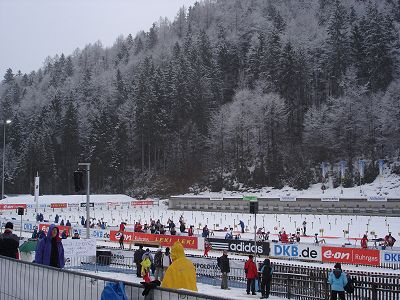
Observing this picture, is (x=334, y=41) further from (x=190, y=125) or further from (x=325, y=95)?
(x=190, y=125)

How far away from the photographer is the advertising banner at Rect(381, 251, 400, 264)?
2333 centimetres

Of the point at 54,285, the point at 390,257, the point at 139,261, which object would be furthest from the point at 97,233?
the point at 54,285

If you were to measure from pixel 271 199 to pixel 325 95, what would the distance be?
47.2 metres

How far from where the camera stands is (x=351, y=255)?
24.6 meters

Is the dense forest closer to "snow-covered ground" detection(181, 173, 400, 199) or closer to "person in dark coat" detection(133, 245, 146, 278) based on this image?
"snow-covered ground" detection(181, 173, 400, 199)

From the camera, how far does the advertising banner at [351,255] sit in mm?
24000

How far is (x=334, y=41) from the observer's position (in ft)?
331

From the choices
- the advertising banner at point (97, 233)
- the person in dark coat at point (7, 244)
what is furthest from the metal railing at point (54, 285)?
the advertising banner at point (97, 233)

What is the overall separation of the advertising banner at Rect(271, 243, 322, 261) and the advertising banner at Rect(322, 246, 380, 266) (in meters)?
0.40

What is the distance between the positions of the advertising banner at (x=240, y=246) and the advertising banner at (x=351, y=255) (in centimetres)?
315

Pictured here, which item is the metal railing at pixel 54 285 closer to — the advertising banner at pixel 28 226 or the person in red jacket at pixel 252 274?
the person in red jacket at pixel 252 274

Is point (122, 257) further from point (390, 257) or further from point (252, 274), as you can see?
point (390, 257)

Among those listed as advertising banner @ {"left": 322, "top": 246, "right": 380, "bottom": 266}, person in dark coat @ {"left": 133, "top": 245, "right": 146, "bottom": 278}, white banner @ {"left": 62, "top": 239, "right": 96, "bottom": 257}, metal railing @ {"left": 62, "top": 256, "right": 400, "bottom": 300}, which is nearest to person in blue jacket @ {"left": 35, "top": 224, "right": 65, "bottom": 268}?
metal railing @ {"left": 62, "top": 256, "right": 400, "bottom": 300}

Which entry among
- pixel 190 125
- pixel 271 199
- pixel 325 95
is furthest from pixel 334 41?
pixel 271 199
